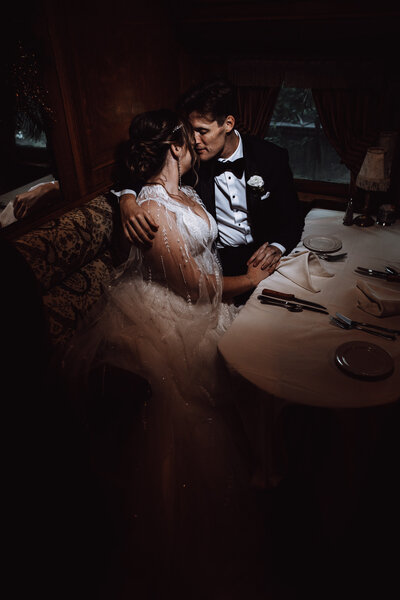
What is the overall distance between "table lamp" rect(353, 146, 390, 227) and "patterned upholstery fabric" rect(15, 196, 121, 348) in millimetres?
1588

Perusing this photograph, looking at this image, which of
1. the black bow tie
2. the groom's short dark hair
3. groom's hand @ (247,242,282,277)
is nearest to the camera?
groom's hand @ (247,242,282,277)

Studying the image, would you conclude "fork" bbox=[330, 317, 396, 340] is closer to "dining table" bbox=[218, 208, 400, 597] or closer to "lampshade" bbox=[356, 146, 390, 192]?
"dining table" bbox=[218, 208, 400, 597]

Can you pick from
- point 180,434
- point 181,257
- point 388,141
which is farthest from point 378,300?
point 388,141

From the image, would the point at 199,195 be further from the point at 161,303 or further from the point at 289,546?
the point at 289,546

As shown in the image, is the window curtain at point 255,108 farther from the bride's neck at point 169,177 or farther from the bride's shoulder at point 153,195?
the bride's shoulder at point 153,195

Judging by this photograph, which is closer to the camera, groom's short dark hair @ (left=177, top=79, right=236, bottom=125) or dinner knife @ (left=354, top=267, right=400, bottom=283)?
dinner knife @ (left=354, top=267, right=400, bottom=283)

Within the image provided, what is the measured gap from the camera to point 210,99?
230cm

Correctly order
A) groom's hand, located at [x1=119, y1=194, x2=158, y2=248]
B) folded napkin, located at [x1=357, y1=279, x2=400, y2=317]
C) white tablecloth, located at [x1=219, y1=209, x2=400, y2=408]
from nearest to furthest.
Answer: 1. white tablecloth, located at [x1=219, y1=209, x2=400, y2=408]
2. folded napkin, located at [x1=357, y1=279, x2=400, y2=317]
3. groom's hand, located at [x1=119, y1=194, x2=158, y2=248]

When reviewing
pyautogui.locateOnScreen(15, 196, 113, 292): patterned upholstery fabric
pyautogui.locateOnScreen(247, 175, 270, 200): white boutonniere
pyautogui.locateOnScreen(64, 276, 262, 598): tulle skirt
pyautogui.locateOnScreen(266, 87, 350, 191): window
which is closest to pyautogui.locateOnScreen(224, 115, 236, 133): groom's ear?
pyautogui.locateOnScreen(247, 175, 270, 200): white boutonniere

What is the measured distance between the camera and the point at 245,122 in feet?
11.4

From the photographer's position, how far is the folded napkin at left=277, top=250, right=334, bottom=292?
6.09 feet

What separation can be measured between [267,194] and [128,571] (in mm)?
2330

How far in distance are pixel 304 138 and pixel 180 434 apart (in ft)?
10.1

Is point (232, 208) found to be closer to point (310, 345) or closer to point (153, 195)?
point (153, 195)
